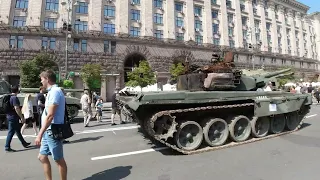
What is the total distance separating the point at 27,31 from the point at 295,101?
2818 cm

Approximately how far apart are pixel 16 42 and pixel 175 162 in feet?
91.3

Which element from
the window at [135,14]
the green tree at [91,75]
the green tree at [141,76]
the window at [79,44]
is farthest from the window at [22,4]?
the green tree at [141,76]

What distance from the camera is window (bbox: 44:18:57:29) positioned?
2698cm

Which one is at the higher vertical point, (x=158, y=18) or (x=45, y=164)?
(x=158, y=18)

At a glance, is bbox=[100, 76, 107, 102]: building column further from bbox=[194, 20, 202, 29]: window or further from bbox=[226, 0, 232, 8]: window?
bbox=[226, 0, 232, 8]: window

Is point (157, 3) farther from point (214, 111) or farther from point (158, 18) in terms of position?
point (214, 111)

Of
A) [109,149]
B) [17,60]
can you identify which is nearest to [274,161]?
[109,149]

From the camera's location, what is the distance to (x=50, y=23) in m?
27.2

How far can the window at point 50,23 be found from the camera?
26981mm

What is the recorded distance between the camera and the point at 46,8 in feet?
89.9

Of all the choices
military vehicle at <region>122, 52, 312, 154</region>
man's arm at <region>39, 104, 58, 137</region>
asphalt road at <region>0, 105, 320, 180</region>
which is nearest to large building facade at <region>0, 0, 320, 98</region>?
asphalt road at <region>0, 105, 320, 180</region>

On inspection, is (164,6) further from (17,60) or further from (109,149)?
(109,149)

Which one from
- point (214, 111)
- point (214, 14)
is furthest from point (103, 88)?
point (214, 111)

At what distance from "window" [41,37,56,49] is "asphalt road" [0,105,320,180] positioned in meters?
23.1
